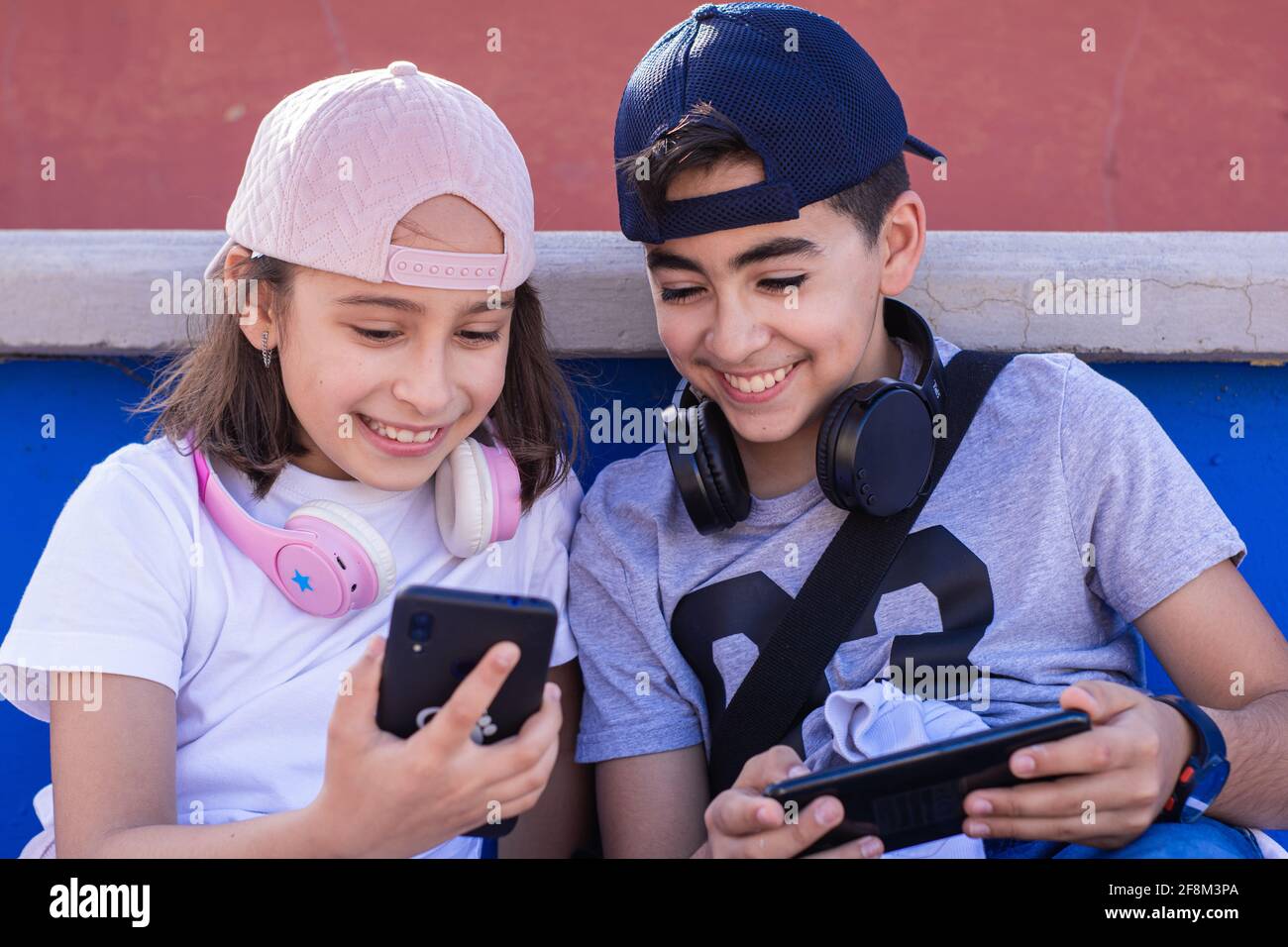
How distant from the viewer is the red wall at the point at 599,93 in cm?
556

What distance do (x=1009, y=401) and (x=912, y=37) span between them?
149 inches

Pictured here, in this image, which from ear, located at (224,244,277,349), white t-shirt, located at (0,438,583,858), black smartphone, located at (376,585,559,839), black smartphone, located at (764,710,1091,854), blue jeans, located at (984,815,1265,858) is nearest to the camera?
black smartphone, located at (376,585,559,839)

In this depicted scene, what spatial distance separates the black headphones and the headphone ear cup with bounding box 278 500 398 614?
50 cm

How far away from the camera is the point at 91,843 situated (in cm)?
180

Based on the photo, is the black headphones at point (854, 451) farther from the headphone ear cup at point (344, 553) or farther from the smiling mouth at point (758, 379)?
the headphone ear cup at point (344, 553)

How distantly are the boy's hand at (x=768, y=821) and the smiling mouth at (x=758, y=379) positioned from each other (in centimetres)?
64

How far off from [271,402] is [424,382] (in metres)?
0.34

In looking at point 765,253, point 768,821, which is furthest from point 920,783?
point 765,253

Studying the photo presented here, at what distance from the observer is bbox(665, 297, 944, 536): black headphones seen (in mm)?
2041

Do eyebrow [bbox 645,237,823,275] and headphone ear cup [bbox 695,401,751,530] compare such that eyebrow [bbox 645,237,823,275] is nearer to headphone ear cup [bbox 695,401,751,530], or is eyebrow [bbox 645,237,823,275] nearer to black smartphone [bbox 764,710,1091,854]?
headphone ear cup [bbox 695,401,751,530]

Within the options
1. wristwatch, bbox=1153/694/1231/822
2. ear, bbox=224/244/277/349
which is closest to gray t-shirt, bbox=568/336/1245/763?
wristwatch, bbox=1153/694/1231/822

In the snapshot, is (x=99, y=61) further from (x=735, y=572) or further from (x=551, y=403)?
(x=735, y=572)
